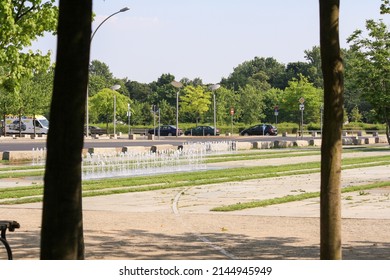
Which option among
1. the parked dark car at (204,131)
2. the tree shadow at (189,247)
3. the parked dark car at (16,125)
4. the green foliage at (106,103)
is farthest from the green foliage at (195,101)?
the tree shadow at (189,247)

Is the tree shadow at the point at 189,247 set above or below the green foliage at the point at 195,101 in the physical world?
below

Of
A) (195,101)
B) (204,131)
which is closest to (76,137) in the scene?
(204,131)

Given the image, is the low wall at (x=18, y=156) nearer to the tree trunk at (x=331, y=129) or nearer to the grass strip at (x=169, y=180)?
the grass strip at (x=169, y=180)

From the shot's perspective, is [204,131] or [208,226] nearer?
[208,226]

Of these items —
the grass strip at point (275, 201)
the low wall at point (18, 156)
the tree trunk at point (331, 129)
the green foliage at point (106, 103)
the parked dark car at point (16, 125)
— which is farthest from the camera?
the green foliage at point (106, 103)

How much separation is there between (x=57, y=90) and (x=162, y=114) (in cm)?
10221

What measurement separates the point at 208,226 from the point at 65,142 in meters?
8.85

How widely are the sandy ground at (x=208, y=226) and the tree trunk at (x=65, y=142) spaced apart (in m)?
4.62

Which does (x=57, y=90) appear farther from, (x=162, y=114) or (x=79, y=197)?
(x=162, y=114)

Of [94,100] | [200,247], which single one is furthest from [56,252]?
[94,100]

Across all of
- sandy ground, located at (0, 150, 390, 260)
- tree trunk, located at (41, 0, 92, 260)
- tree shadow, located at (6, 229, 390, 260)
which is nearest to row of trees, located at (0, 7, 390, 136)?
sandy ground, located at (0, 150, 390, 260)

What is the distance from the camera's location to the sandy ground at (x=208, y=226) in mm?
11516

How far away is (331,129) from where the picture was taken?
7.87m

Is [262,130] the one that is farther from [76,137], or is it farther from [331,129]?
[76,137]
